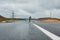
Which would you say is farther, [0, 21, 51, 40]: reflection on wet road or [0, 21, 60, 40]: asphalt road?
[0, 21, 60, 40]: asphalt road

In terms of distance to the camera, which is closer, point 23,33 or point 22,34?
point 22,34

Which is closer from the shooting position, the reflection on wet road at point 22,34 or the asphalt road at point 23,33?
the reflection on wet road at point 22,34
